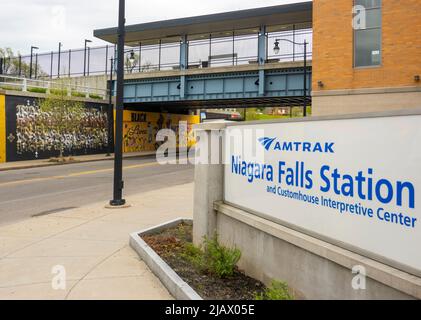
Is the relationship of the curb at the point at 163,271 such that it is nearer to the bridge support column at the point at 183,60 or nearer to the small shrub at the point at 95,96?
the bridge support column at the point at 183,60

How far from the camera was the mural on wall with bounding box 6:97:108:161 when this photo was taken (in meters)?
28.9

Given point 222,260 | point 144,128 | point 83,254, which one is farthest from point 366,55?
point 144,128

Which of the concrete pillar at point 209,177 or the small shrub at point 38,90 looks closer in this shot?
the concrete pillar at point 209,177

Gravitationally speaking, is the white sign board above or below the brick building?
below

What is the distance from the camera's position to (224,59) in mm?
35531

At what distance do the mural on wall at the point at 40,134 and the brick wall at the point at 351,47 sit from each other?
19.7 metres

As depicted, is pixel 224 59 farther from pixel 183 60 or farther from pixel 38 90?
pixel 38 90

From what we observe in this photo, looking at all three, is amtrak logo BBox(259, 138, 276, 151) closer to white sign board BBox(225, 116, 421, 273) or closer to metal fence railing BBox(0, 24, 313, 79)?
white sign board BBox(225, 116, 421, 273)

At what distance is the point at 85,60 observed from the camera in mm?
45594

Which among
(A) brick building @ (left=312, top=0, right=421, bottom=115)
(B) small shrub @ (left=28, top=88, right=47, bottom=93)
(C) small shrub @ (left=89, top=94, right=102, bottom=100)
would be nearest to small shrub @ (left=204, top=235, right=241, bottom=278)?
(A) brick building @ (left=312, top=0, right=421, bottom=115)

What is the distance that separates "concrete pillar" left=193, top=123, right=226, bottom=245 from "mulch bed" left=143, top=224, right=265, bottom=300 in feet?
1.87

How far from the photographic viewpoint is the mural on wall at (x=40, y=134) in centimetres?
2889

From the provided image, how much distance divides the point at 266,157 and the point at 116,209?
6640 mm

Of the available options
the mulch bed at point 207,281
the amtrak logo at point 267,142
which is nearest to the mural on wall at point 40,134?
the mulch bed at point 207,281
